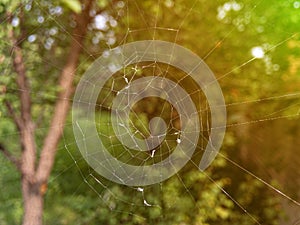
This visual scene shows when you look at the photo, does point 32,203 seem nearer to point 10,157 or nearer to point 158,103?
point 10,157

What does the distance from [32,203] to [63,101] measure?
1.60 feet

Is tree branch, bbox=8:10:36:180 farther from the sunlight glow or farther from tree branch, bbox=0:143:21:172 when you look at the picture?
the sunlight glow

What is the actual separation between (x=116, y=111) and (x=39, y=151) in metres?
0.43

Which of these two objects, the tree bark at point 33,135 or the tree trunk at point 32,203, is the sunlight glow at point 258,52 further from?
the tree trunk at point 32,203

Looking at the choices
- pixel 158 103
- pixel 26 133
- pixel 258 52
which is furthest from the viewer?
pixel 26 133

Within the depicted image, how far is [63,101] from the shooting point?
4.68ft

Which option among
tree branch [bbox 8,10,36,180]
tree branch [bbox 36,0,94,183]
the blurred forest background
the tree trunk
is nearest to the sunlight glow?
the blurred forest background

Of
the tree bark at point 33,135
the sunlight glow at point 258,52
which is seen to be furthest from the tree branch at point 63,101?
the sunlight glow at point 258,52

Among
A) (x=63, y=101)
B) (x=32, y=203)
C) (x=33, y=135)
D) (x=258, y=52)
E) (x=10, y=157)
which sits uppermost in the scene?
(x=258, y=52)

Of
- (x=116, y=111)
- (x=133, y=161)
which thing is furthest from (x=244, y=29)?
(x=133, y=161)

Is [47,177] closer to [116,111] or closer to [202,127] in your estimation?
[116,111]

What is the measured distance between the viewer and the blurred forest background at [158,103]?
3.43 feet

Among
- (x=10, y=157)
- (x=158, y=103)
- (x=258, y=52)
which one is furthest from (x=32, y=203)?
(x=258, y=52)

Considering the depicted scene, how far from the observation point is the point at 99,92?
1354 millimetres
